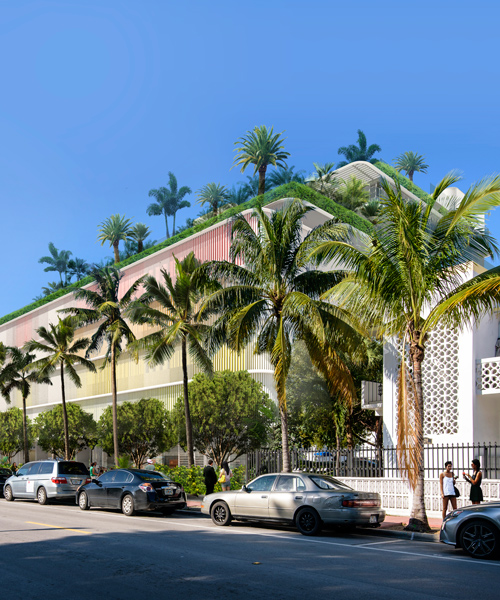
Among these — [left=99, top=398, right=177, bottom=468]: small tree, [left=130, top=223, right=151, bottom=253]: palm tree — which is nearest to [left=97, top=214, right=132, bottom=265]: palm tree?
[left=130, top=223, right=151, bottom=253]: palm tree

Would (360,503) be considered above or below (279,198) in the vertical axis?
below

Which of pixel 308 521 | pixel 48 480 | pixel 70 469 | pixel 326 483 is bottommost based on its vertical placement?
pixel 48 480

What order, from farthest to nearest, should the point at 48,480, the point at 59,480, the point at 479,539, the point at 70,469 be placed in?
1. the point at 70,469
2. the point at 48,480
3. the point at 59,480
4. the point at 479,539

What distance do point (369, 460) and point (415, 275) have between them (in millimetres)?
7291

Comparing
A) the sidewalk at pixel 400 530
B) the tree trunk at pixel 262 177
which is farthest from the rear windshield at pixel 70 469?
the tree trunk at pixel 262 177

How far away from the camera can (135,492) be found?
18.7m

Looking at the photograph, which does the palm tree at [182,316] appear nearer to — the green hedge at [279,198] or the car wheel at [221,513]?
the green hedge at [279,198]

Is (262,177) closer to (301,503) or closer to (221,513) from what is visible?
(221,513)

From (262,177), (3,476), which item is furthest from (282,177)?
(3,476)

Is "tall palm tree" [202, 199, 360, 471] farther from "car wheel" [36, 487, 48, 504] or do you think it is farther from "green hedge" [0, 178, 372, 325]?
"green hedge" [0, 178, 372, 325]

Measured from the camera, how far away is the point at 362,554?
11680mm

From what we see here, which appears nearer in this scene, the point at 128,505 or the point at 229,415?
the point at 128,505

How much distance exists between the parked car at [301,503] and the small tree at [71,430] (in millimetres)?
32712

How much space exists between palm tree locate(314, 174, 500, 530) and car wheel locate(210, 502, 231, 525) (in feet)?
14.1
